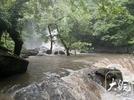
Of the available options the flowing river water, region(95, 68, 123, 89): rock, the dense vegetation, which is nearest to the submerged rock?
the flowing river water

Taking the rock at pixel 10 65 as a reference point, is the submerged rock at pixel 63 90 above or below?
below

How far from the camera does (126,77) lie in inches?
633

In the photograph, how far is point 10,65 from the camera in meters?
12.5

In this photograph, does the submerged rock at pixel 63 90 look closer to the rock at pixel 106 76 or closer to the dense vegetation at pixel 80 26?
the rock at pixel 106 76

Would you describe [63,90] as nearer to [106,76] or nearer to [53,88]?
[53,88]

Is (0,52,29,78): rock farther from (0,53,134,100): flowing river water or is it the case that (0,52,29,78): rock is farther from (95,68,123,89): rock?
(95,68,123,89): rock

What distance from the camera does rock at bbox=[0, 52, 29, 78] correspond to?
12000 mm

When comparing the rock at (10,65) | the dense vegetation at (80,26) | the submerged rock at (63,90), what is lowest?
A: the submerged rock at (63,90)

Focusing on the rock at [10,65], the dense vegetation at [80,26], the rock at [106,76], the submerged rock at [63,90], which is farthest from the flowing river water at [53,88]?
the dense vegetation at [80,26]

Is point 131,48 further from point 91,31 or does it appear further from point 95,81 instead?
point 95,81

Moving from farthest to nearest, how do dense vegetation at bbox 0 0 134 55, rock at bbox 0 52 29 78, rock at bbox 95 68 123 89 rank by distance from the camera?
dense vegetation at bbox 0 0 134 55
rock at bbox 95 68 123 89
rock at bbox 0 52 29 78

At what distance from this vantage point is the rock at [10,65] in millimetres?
12000

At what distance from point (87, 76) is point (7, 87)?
391 centimetres

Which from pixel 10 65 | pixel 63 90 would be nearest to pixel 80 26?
pixel 10 65
